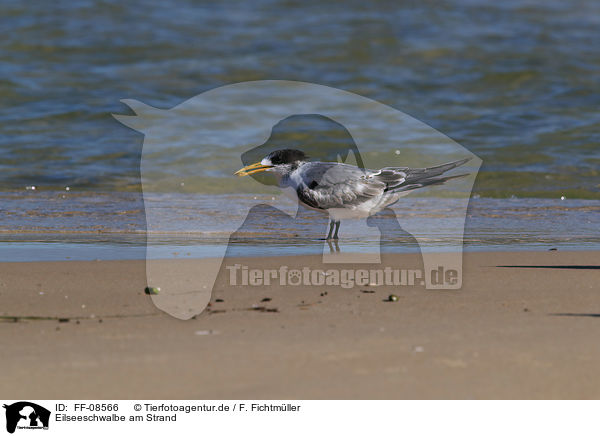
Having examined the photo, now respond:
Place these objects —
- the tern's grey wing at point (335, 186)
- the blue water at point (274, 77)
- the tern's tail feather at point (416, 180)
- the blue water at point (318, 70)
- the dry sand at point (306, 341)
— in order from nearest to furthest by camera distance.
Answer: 1. the dry sand at point (306, 341)
2. the tern's grey wing at point (335, 186)
3. the tern's tail feather at point (416, 180)
4. the blue water at point (274, 77)
5. the blue water at point (318, 70)

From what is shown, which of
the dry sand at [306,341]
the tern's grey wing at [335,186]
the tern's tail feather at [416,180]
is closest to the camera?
the dry sand at [306,341]

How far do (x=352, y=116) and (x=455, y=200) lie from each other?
173 inches

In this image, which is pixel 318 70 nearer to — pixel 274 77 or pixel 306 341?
pixel 274 77

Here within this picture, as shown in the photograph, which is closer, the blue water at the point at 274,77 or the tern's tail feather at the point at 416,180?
the tern's tail feather at the point at 416,180

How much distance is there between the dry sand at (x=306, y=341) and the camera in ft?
9.85

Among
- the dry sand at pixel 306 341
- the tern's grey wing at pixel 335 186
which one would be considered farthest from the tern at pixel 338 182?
the dry sand at pixel 306 341

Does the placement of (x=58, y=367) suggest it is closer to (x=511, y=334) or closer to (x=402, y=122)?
(x=511, y=334)

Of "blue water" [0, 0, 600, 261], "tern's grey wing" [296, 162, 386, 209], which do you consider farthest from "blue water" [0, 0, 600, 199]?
"tern's grey wing" [296, 162, 386, 209]

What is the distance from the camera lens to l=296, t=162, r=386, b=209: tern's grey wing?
6.23m

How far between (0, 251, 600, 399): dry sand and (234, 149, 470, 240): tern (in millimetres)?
1537
